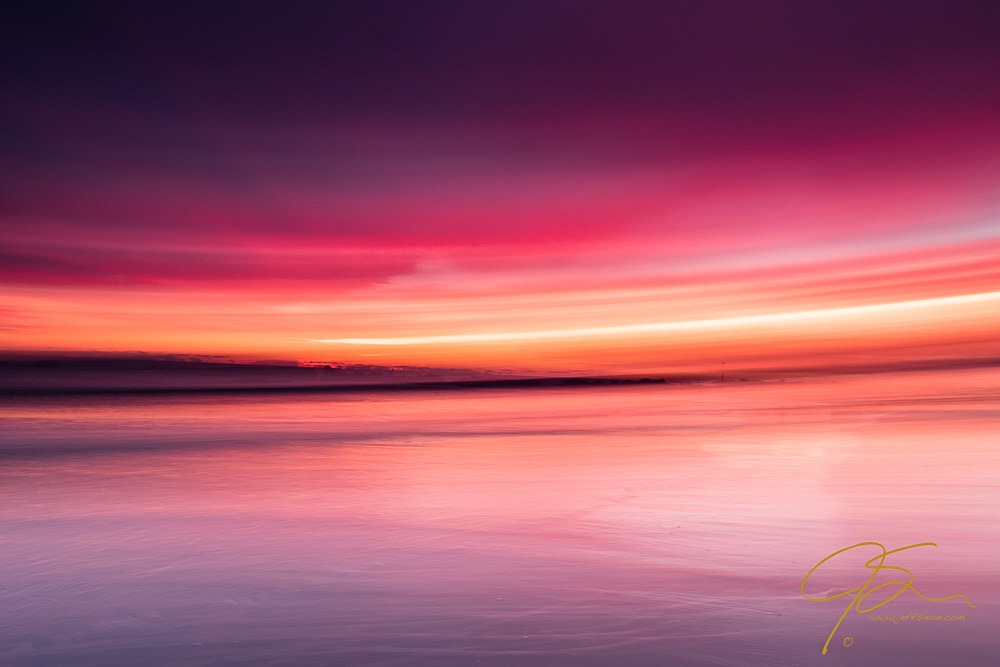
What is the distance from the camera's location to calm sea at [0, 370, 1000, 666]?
3.10 m

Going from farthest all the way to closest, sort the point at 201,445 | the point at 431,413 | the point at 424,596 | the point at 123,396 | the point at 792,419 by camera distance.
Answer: the point at 123,396
the point at 431,413
the point at 792,419
the point at 201,445
the point at 424,596

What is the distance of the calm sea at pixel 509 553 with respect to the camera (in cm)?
310

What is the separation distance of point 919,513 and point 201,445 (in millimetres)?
8625

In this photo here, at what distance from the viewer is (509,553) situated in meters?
4.45

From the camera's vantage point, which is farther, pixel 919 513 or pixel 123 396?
pixel 123 396

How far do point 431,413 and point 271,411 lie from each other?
4228 millimetres

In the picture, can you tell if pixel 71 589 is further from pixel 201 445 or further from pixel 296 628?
pixel 201 445

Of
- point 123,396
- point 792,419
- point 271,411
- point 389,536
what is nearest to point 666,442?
point 792,419

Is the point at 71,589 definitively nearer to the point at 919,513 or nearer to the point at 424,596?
the point at 424,596

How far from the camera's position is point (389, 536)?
193 inches

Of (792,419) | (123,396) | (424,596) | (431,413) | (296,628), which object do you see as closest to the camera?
(296,628)
